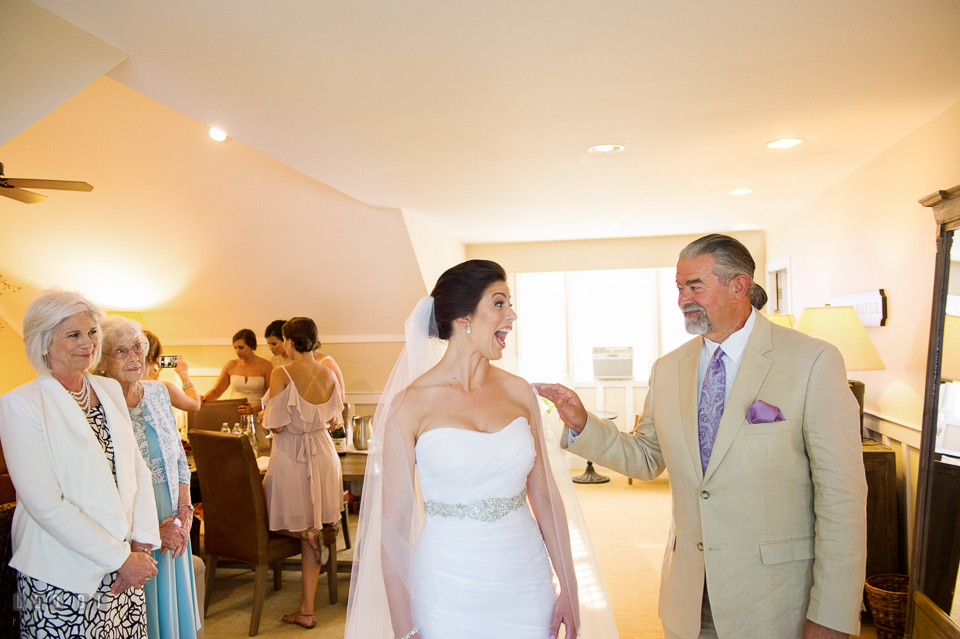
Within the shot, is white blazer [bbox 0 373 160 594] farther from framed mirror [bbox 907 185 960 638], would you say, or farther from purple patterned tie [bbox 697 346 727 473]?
framed mirror [bbox 907 185 960 638]

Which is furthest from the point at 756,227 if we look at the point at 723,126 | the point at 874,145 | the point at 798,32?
the point at 798,32

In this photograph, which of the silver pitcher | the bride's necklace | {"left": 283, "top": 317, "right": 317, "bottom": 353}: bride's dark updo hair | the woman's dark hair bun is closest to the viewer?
the bride's necklace

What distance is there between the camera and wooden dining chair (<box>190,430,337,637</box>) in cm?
360

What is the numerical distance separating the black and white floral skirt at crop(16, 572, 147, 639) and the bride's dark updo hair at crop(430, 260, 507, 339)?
144 cm

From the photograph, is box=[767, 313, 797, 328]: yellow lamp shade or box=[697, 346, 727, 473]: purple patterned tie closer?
box=[697, 346, 727, 473]: purple patterned tie

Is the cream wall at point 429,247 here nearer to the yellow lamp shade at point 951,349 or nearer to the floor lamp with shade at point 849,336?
the floor lamp with shade at point 849,336

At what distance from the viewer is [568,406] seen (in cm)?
196

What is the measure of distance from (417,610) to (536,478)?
52cm

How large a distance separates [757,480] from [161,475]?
2.21 meters

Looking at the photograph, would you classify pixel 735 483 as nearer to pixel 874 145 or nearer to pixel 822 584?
pixel 822 584

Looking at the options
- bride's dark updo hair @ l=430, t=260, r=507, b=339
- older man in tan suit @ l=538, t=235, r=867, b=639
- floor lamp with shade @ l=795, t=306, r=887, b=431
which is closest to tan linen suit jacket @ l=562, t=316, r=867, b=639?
older man in tan suit @ l=538, t=235, r=867, b=639

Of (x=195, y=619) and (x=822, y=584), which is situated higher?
(x=822, y=584)

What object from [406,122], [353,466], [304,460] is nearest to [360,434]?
[353,466]

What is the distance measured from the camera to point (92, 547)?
202 cm
